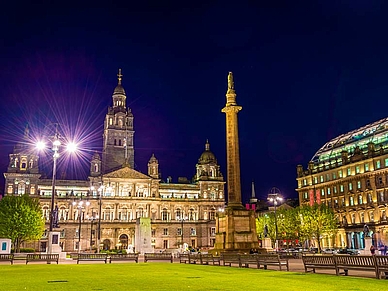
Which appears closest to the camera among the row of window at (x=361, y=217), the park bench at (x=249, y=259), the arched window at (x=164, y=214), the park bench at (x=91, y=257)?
the park bench at (x=249, y=259)

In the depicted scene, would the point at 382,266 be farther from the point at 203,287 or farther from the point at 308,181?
the point at 308,181

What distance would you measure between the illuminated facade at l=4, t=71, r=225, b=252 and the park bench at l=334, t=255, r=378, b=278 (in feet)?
298

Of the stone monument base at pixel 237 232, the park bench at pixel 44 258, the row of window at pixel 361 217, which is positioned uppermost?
the row of window at pixel 361 217

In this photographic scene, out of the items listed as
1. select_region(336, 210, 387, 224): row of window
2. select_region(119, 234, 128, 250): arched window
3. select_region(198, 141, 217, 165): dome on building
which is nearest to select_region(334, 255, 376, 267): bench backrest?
select_region(336, 210, 387, 224): row of window

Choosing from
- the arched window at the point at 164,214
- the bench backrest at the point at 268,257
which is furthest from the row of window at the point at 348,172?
the bench backrest at the point at 268,257

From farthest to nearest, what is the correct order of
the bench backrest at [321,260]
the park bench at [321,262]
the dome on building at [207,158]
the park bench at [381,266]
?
1. the dome on building at [207,158]
2. the bench backrest at [321,260]
3. the park bench at [321,262]
4. the park bench at [381,266]

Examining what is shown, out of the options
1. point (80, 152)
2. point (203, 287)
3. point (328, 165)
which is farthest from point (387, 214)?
point (80, 152)

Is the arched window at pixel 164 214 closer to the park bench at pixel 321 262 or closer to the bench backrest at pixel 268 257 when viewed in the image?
the bench backrest at pixel 268 257

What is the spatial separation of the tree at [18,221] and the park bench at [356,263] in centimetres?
6791

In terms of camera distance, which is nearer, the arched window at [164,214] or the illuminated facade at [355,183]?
the illuminated facade at [355,183]

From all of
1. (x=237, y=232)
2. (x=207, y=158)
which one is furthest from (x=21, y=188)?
(x=237, y=232)

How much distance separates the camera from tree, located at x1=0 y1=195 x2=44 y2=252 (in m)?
78.5

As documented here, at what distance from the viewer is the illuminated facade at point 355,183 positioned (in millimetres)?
87625

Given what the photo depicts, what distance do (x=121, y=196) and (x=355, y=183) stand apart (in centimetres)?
6207
